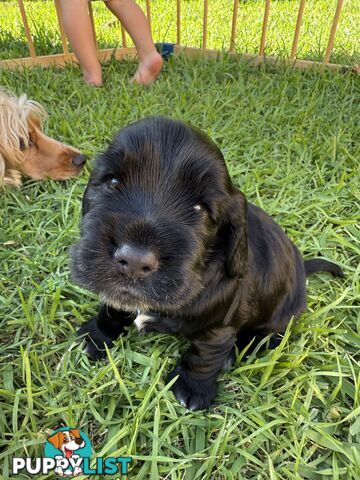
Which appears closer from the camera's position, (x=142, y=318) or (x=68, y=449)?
(x=68, y=449)

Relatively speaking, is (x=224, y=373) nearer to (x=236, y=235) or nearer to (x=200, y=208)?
(x=236, y=235)

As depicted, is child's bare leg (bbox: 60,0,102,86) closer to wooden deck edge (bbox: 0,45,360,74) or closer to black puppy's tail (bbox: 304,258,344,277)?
wooden deck edge (bbox: 0,45,360,74)

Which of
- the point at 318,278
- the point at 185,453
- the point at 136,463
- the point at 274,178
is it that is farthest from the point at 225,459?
the point at 274,178

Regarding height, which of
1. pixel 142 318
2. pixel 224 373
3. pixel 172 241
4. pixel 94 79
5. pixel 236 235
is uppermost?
pixel 172 241

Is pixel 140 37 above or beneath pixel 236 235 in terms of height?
above

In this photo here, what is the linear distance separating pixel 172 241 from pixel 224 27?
5841 mm

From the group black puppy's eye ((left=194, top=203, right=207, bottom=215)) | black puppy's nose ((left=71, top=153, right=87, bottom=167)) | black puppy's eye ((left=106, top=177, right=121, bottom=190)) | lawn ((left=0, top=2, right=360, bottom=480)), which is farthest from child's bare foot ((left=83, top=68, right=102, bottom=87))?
black puppy's eye ((left=194, top=203, right=207, bottom=215))

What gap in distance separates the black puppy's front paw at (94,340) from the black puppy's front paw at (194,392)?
1.26 feet

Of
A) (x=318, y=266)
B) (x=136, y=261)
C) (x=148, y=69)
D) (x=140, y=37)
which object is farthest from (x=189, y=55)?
(x=136, y=261)

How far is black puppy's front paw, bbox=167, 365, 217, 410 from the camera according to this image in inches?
64.1

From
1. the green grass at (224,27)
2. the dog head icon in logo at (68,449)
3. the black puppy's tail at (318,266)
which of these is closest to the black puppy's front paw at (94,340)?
the dog head icon in logo at (68,449)

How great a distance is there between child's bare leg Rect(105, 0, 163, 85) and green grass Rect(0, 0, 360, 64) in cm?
95

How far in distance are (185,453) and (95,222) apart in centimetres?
95

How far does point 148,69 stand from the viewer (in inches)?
168
